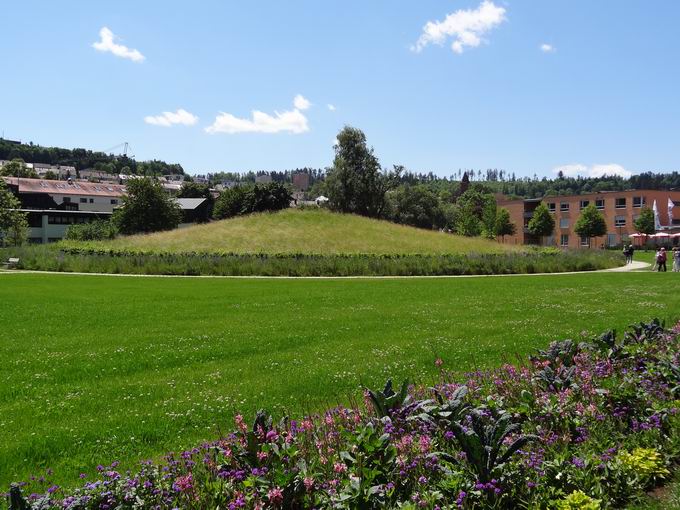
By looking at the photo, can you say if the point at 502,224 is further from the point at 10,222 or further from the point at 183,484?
the point at 183,484

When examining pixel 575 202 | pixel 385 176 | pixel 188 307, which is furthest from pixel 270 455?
pixel 575 202

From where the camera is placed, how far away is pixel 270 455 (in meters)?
3.68

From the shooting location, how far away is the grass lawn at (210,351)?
5488mm

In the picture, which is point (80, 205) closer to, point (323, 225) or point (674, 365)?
point (323, 225)

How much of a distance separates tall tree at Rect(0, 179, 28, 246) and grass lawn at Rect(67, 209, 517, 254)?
14960mm

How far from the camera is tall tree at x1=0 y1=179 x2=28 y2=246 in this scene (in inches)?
1982

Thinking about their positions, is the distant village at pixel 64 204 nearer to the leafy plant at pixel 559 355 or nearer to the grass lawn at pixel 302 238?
the grass lawn at pixel 302 238

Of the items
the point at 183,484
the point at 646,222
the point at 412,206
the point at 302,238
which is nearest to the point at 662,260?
the point at 302,238

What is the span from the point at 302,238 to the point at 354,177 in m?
23.9

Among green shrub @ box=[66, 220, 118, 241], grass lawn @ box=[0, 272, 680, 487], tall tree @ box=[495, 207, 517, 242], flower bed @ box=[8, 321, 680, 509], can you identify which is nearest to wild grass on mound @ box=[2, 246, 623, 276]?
grass lawn @ box=[0, 272, 680, 487]

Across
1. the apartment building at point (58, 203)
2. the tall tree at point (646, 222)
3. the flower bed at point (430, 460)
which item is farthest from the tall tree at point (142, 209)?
the tall tree at point (646, 222)

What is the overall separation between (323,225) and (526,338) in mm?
40707

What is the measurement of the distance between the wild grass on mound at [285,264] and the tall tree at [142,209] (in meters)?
23.0

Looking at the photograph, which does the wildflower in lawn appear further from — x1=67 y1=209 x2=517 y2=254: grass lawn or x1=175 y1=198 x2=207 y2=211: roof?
x1=175 y1=198 x2=207 y2=211: roof
